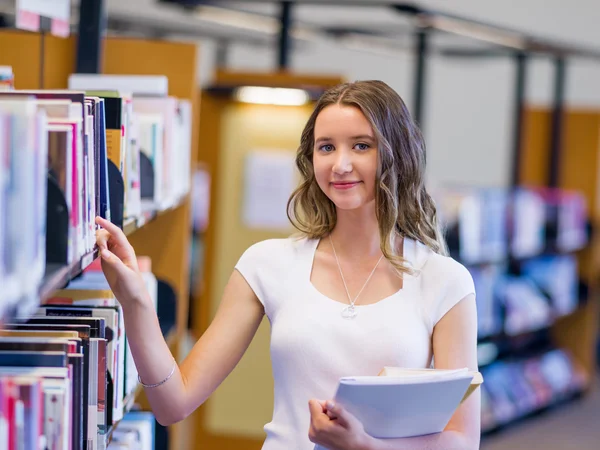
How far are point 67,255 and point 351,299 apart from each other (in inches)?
31.3

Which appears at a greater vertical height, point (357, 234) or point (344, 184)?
point (344, 184)

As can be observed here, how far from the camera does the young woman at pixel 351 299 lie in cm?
193

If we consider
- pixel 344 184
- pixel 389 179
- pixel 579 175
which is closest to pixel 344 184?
pixel 344 184

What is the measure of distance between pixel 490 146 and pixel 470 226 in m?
5.35

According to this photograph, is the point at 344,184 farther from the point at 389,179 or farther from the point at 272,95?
the point at 272,95

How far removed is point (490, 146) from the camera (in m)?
10.4

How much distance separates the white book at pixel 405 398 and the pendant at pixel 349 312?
17cm

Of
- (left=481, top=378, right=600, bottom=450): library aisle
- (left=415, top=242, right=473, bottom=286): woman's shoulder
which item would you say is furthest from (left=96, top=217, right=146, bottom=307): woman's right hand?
(left=481, top=378, right=600, bottom=450): library aisle

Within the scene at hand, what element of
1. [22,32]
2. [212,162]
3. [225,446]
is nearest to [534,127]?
[212,162]

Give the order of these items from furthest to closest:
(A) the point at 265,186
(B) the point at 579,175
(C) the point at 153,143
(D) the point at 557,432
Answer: (B) the point at 579,175
(D) the point at 557,432
(A) the point at 265,186
(C) the point at 153,143

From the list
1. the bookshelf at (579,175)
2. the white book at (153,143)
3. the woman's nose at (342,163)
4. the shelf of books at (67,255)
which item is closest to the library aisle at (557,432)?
the bookshelf at (579,175)

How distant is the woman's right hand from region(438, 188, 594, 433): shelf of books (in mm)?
3491

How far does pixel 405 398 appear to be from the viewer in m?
1.70

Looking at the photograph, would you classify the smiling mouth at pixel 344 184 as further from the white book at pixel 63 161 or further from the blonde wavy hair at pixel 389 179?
the white book at pixel 63 161
